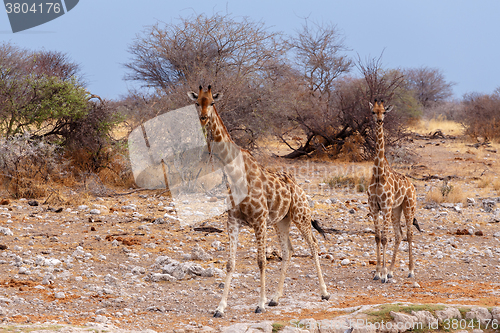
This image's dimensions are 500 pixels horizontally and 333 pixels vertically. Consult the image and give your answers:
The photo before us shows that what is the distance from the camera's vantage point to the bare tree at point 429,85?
43.1m

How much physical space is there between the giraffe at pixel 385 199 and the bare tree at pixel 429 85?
37.8m

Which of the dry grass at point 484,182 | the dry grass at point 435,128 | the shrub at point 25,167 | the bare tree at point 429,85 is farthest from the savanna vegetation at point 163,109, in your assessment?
the bare tree at point 429,85

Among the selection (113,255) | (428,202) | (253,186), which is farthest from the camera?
(428,202)

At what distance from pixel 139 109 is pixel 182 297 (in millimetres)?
7466

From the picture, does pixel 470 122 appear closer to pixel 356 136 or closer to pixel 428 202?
pixel 356 136

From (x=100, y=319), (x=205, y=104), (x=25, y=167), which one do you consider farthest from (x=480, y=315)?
(x=25, y=167)

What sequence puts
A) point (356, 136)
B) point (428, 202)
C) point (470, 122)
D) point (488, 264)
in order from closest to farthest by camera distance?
point (488, 264), point (428, 202), point (356, 136), point (470, 122)

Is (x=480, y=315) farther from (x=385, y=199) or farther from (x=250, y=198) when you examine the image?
(x=385, y=199)

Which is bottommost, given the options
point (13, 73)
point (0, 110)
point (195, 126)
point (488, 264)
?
point (488, 264)

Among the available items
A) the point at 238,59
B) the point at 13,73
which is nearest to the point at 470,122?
the point at 238,59

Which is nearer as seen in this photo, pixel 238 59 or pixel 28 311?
pixel 28 311

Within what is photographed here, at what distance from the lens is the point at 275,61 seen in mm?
15156

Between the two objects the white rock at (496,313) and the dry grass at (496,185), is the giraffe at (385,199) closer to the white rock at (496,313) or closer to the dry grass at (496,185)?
the white rock at (496,313)

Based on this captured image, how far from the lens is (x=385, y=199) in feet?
22.1
